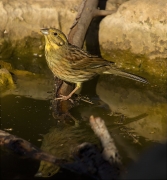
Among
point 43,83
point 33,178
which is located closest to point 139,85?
point 43,83

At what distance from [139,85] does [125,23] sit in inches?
42.2

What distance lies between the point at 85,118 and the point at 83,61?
0.88 m

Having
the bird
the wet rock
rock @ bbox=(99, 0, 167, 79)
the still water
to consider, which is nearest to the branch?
rock @ bbox=(99, 0, 167, 79)

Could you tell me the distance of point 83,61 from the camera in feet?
23.4

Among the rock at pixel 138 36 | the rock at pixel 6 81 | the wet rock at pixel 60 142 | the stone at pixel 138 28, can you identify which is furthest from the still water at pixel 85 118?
the stone at pixel 138 28

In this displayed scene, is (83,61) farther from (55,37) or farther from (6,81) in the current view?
(6,81)

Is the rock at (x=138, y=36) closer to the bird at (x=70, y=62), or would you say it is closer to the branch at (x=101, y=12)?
the branch at (x=101, y=12)

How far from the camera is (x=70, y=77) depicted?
7.00 meters

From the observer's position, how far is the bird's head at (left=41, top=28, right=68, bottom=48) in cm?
703

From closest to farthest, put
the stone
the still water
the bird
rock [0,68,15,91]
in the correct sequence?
the still water < the bird < rock [0,68,15,91] < the stone

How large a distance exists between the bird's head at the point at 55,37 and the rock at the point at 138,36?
1.59m

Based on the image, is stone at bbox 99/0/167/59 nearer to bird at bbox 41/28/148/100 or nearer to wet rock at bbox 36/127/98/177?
bird at bbox 41/28/148/100

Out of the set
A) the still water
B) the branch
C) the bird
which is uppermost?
the branch

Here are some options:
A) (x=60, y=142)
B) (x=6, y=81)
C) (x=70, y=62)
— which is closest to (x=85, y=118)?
(x=60, y=142)
